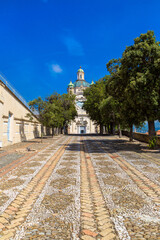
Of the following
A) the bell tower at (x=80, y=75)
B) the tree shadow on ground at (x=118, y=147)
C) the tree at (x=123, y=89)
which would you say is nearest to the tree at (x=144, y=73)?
the tree at (x=123, y=89)

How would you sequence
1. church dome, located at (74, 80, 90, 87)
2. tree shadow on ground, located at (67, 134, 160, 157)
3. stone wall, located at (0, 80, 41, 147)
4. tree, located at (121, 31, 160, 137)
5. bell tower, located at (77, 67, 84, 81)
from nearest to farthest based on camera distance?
tree, located at (121, 31, 160, 137) → tree shadow on ground, located at (67, 134, 160, 157) → stone wall, located at (0, 80, 41, 147) → church dome, located at (74, 80, 90, 87) → bell tower, located at (77, 67, 84, 81)

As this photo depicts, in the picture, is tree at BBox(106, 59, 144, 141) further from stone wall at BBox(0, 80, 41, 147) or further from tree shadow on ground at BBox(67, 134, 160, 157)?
stone wall at BBox(0, 80, 41, 147)

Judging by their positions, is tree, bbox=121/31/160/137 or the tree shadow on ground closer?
tree, bbox=121/31/160/137

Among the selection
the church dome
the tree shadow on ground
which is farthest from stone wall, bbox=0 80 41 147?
the church dome

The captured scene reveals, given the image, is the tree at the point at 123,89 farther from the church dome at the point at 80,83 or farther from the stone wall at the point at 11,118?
the church dome at the point at 80,83

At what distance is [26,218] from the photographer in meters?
2.87

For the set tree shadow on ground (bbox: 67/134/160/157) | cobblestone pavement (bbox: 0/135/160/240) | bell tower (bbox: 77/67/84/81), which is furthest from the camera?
bell tower (bbox: 77/67/84/81)

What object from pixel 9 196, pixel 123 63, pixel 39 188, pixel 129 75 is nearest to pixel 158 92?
pixel 129 75

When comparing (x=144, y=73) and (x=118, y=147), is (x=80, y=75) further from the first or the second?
(x=144, y=73)

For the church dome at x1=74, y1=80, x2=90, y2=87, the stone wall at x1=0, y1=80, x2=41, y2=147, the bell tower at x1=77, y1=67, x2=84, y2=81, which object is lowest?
the stone wall at x1=0, y1=80, x2=41, y2=147

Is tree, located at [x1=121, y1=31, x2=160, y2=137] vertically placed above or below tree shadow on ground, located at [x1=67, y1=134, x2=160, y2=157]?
above

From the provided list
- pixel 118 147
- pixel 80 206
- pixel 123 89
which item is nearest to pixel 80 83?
pixel 123 89

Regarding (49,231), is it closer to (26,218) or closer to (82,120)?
(26,218)

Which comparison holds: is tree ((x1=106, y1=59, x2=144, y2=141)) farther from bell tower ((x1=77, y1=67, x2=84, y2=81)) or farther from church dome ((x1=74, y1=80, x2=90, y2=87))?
bell tower ((x1=77, y1=67, x2=84, y2=81))
